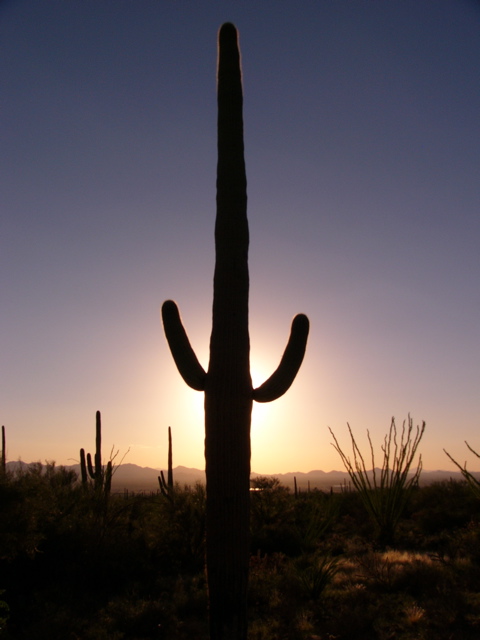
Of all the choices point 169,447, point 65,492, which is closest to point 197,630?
point 65,492

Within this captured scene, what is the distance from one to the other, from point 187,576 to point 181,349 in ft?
26.4

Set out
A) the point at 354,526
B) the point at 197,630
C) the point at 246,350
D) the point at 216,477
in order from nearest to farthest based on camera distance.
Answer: the point at 216,477
the point at 246,350
the point at 197,630
the point at 354,526

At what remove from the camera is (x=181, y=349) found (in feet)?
27.0

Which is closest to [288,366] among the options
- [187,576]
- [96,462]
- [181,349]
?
[181,349]

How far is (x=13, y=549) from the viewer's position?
1037cm

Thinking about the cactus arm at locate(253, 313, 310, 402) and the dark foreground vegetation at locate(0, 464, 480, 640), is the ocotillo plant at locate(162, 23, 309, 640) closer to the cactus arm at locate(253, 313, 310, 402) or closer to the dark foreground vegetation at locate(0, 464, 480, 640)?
the cactus arm at locate(253, 313, 310, 402)

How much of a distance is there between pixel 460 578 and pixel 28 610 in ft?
28.8

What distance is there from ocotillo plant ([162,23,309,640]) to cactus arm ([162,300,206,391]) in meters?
0.01

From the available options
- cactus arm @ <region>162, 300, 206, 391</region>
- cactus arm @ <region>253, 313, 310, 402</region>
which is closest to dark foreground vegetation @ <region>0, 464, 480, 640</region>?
cactus arm @ <region>162, 300, 206, 391</region>

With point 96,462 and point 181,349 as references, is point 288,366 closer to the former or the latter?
point 181,349

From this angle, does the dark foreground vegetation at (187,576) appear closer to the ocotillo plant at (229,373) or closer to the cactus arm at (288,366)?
the ocotillo plant at (229,373)

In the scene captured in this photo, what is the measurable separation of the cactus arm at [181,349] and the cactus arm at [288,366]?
839 millimetres

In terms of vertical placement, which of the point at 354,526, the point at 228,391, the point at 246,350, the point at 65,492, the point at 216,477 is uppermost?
the point at 246,350

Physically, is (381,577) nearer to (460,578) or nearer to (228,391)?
(460,578)
